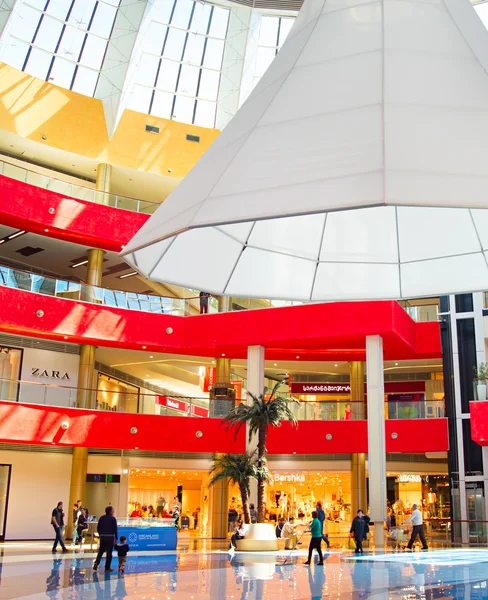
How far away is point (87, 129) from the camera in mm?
38844

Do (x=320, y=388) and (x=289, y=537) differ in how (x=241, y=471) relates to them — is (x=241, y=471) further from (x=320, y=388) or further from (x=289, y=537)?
(x=320, y=388)

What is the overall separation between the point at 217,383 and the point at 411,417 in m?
9.36

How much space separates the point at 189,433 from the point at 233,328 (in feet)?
17.1

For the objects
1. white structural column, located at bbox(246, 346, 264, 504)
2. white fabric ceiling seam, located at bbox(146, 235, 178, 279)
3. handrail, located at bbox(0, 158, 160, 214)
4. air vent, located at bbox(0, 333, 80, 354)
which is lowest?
white fabric ceiling seam, located at bbox(146, 235, 178, 279)

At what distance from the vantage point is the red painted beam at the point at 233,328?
31.9 meters

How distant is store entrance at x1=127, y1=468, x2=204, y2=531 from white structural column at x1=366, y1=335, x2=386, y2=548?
14.0m

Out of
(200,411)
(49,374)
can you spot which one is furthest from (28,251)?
(200,411)

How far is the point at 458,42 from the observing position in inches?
316

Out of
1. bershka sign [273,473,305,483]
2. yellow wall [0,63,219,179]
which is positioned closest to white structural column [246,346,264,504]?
bershka sign [273,473,305,483]

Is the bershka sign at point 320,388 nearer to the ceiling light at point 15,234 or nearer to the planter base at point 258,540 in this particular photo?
Result: the planter base at point 258,540

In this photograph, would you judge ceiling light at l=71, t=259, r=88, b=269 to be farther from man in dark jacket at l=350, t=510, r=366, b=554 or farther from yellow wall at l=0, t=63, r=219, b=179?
man in dark jacket at l=350, t=510, r=366, b=554

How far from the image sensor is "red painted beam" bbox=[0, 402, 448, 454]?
102 feet

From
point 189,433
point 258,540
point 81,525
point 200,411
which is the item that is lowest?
point 258,540

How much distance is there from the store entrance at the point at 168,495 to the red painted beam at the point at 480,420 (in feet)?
55.5
